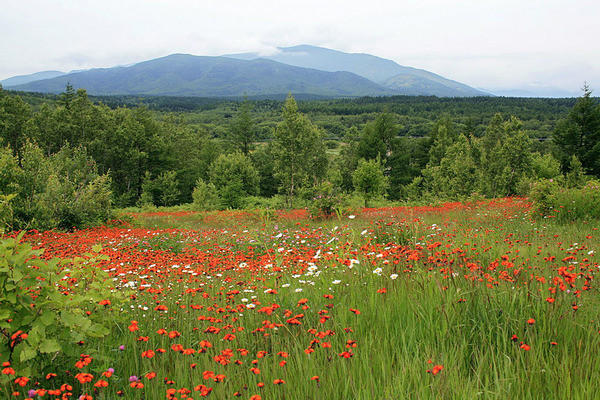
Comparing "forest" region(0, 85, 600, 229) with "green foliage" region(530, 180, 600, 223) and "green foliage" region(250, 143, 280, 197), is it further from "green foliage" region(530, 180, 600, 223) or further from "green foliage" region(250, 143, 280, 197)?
"green foliage" region(530, 180, 600, 223)

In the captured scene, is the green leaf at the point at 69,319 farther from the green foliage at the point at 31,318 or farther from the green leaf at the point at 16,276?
the green leaf at the point at 16,276

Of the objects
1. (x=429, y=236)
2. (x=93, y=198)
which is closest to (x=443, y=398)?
(x=429, y=236)

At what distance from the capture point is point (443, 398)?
70.2 inches

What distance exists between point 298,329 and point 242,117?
60.5 metres

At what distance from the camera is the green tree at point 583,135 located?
40.8m

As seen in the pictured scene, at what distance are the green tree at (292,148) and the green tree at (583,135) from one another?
30.5m

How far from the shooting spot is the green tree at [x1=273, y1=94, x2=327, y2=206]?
41.4 m

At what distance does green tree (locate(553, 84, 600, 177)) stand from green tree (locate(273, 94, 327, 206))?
30.5 meters

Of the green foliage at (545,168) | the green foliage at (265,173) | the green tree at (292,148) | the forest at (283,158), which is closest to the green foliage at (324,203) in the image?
the forest at (283,158)

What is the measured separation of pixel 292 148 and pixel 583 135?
35.2 m

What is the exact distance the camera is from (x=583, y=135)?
42.2m

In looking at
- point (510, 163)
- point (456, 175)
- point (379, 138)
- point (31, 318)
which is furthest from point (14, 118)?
point (510, 163)

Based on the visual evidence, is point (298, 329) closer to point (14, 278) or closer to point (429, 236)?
point (14, 278)

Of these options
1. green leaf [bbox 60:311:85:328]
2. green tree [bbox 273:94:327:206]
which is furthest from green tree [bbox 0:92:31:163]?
green leaf [bbox 60:311:85:328]
